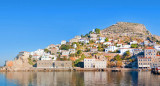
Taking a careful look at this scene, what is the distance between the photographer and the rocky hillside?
119188mm

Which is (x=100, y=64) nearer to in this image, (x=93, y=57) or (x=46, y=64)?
(x=93, y=57)

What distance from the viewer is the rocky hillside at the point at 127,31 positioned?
391 feet

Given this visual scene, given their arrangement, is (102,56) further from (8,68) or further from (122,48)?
(8,68)

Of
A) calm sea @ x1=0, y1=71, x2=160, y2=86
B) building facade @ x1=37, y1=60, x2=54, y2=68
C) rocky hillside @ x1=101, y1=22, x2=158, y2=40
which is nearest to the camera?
calm sea @ x1=0, y1=71, x2=160, y2=86

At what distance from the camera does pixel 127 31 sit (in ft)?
429

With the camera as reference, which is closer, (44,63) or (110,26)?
(44,63)

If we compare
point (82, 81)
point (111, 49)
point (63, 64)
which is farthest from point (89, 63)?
point (82, 81)

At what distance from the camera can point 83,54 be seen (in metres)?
86.0

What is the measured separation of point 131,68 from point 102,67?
1075 centimetres

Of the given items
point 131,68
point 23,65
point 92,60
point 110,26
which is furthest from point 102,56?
point 110,26

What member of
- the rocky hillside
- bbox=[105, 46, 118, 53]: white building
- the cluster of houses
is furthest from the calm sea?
the rocky hillside

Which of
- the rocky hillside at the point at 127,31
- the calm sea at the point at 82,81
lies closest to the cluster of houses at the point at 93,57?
the rocky hillside at the point at 127,31

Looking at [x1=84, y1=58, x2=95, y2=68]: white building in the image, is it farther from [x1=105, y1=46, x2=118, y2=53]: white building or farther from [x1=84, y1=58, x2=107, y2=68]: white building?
[x1=105, y1=46, x2=118, y2=53]: white building

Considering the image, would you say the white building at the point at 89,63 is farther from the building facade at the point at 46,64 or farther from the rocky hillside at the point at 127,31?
the rocky hillside at the point at 127,31
